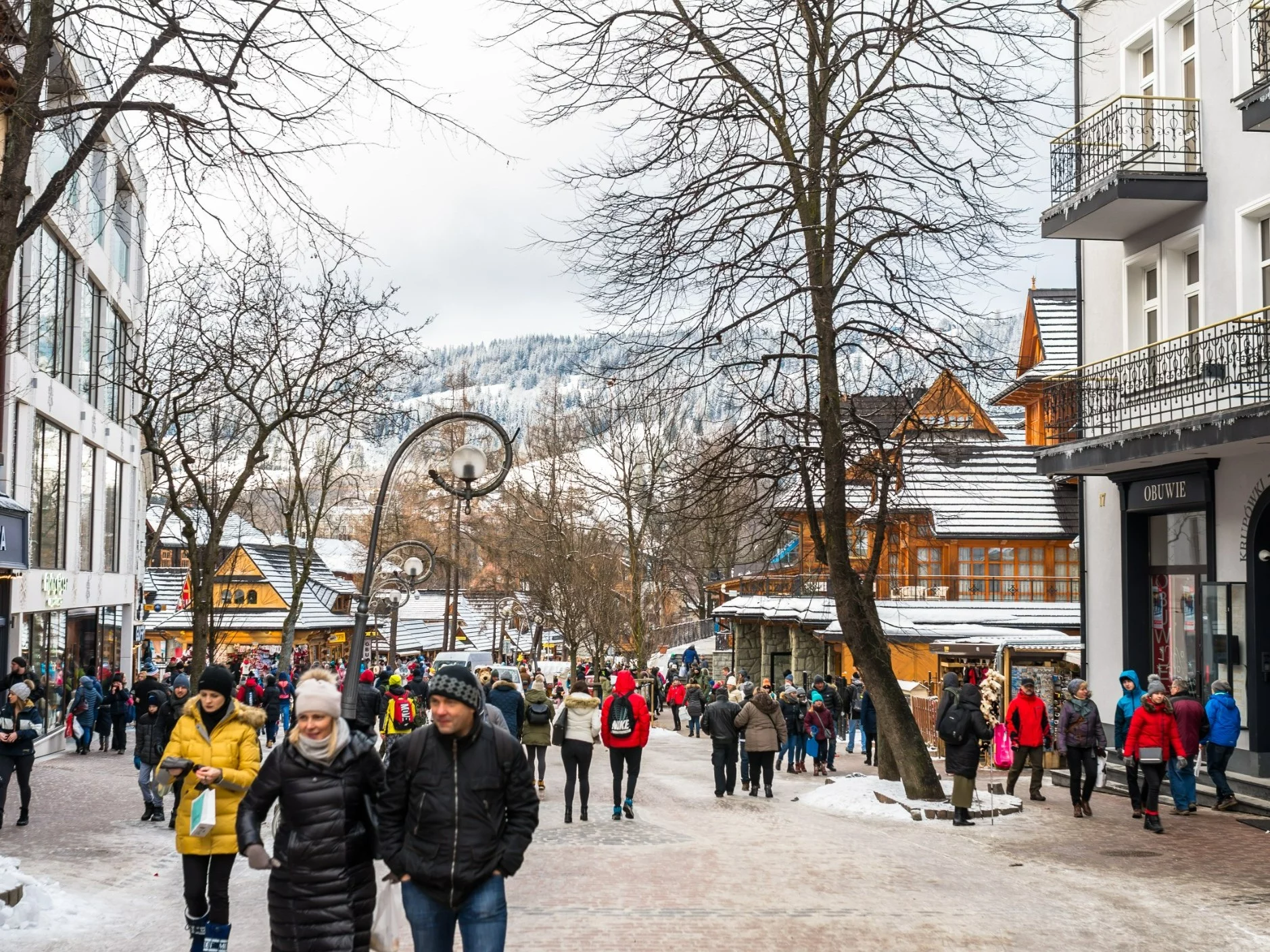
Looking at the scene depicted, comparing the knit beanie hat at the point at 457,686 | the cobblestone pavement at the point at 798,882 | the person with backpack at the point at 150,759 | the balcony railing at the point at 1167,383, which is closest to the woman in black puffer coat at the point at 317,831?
the knit beanie hat at the point at 457,686

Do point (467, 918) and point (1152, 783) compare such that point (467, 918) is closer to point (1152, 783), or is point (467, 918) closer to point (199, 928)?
point (199, 928)

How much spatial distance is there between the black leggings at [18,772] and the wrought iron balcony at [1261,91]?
15546mm

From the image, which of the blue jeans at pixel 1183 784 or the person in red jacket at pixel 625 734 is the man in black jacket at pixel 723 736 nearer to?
the person in red jacket at pixel 625 734

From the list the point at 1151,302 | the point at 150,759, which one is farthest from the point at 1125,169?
the point at 150,759

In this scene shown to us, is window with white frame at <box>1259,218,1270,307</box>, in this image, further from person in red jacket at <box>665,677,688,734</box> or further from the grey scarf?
person in red jacket at <box>665,677,688,734</box>

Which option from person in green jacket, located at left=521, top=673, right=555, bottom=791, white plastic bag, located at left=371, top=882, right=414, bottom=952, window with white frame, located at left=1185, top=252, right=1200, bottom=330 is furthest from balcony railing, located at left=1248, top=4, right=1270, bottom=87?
white plastic bag, located at left=371, top=882, right=414, bottom=952

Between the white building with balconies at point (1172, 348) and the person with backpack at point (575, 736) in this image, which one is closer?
the person with backpack at point (575, 736)

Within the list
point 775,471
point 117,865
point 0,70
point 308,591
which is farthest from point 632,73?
point 308,591

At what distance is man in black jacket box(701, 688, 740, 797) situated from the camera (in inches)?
752

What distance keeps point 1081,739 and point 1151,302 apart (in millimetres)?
8137

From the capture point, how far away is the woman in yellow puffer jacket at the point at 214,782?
7.67 meters

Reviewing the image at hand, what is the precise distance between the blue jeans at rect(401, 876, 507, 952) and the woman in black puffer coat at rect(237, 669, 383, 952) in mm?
437

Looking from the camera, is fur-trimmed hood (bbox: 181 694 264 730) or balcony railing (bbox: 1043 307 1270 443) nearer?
fur-trimmed hood (bbox: 181 694 264 730)

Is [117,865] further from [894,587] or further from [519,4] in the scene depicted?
[894,587]
